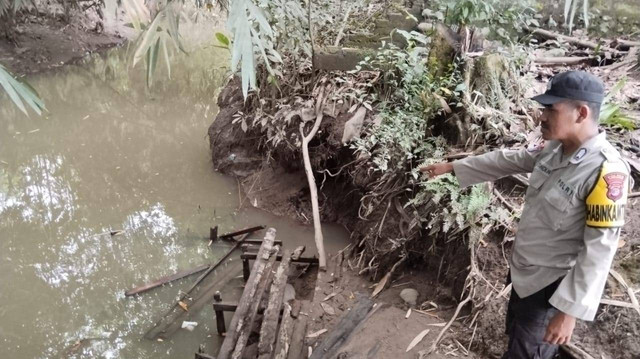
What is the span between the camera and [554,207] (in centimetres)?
195

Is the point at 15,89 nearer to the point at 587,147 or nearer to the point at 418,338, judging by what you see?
the point at 587,147

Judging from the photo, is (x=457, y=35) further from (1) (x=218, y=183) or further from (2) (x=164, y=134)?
(2) (x=164, y=134)

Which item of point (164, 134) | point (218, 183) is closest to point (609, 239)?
point (218, 183)

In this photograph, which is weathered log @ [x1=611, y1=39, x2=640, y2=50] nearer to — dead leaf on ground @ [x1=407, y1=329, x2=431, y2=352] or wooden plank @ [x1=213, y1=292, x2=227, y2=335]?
dead leaf on ground @ [x1=407, y1=329, x2=431, y2=352]

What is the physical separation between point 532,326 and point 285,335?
5.68 ft

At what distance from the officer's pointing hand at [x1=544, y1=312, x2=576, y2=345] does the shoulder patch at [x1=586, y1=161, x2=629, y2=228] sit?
1.20 ft

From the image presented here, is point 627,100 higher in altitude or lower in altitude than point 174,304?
higher

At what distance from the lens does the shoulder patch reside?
1719mm

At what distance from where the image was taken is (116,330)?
3.99 meters

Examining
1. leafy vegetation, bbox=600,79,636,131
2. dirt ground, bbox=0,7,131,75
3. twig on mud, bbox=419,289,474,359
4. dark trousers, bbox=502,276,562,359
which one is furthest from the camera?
dirt ground, bbox=0,7,131,75

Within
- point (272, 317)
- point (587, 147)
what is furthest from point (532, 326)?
point (272, 317)

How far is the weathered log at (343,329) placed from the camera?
3082mm

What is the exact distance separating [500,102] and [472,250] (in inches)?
53.6

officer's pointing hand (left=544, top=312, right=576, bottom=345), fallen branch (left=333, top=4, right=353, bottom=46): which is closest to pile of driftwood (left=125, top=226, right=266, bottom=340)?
fallen branch (left=333, top=4, right=353, bottom=46)
